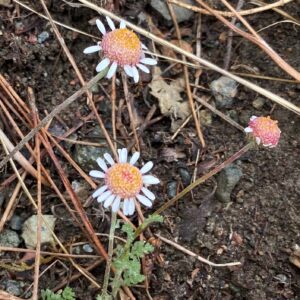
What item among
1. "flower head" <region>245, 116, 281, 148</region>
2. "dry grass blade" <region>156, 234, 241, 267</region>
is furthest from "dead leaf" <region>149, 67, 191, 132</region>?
"flower head" <region>245, 116, 281, 148</region>

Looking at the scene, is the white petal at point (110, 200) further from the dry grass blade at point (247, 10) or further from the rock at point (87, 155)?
the dry grass blade at point (247, 10)

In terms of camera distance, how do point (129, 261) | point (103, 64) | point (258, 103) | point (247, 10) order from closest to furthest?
point (103, 64), point (129, 261), point (258, 103), point (247, 10)

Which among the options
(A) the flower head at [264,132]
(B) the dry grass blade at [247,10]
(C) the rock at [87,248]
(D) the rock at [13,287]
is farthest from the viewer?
(B) the dry grass blade at [247,10]

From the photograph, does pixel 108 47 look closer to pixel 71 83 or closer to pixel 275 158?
pixel 71 83

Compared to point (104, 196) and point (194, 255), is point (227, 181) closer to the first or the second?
point (194, 255)

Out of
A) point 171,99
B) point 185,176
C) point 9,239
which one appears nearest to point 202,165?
point 185,176

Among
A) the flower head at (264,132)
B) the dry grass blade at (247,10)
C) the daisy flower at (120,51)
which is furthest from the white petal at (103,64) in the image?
the dry grass blade at (247,10)
